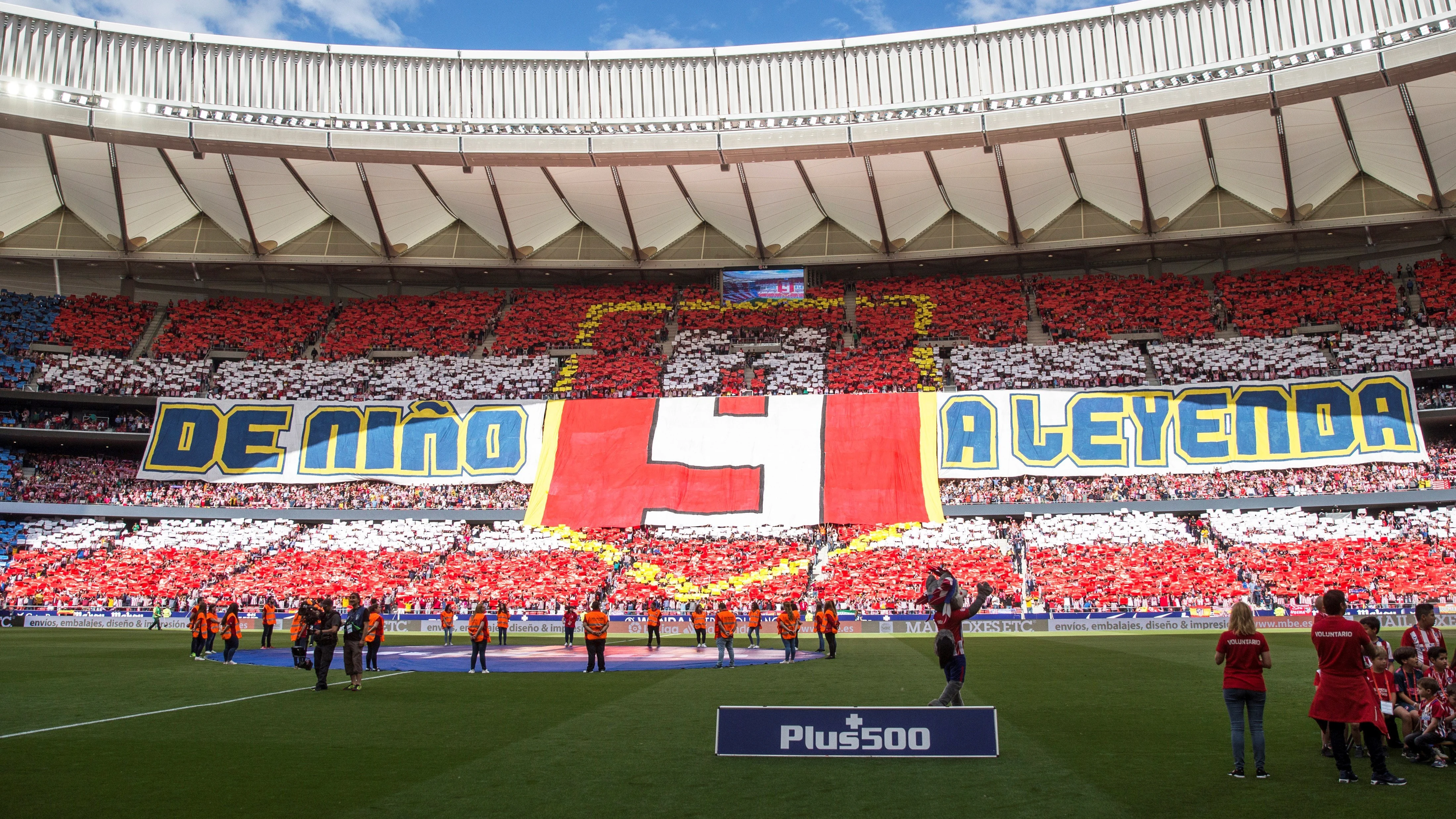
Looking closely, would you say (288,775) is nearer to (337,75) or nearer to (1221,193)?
(337,75)

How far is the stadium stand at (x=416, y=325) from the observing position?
51.7 metres

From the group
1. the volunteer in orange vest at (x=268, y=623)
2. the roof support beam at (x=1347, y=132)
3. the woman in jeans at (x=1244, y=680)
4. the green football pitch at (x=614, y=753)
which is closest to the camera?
the green football pitch at (x=614, y=753)

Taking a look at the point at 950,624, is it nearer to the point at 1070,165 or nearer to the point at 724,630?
the point at 724,630

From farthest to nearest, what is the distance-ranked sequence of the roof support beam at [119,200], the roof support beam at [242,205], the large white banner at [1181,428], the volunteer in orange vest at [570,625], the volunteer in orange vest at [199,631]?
1. the roof support beam at [242,205]
2. the roof support beam at [119,200]
3. the large white banner at [1181,428]
4. the volunteer in orange vest at [570,625]
5. the volunteer in orange vest at [199,631]

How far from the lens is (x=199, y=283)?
2165 inches

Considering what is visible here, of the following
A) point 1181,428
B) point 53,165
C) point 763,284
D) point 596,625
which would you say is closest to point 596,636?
point 596,625

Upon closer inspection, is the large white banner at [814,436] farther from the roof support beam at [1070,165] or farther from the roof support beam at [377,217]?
the roof support beam at [1070,165]

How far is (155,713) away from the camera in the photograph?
12336mm

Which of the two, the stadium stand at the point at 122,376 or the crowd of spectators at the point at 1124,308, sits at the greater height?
the crowd of spectators at the point at 1124,308

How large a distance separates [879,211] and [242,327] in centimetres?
3256

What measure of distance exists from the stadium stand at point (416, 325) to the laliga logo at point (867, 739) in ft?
146

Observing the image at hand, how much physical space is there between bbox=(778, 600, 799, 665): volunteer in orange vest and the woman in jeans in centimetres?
1282

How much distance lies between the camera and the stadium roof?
127 feet

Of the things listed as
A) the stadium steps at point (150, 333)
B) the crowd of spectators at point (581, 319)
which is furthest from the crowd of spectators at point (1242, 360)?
the stadium steps at point (150, 333)
